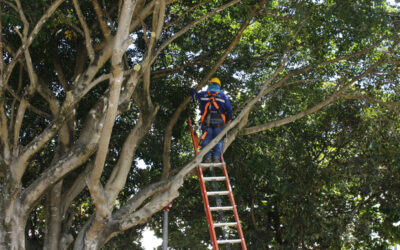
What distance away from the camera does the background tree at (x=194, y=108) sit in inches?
251

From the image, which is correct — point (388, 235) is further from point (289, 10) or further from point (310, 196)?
point (289, 10)

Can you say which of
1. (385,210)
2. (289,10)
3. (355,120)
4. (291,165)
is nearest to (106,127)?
(289,10)

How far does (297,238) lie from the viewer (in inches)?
398

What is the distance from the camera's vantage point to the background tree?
6.38 metres

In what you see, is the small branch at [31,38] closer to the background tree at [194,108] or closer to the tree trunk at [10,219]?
the background tree at [194,108]

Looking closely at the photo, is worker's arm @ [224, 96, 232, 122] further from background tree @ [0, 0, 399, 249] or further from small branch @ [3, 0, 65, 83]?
small branch @ [3, 0, 65, 83]

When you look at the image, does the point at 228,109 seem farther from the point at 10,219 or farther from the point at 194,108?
the point at 10,219

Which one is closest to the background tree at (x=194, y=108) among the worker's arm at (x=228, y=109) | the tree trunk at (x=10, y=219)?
the tree trunk at (x=10, y=219)

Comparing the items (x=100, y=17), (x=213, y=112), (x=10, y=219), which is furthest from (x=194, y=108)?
(x=10, y=219)

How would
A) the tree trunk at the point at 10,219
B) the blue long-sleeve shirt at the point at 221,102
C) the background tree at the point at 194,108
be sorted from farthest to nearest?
1. the blue long-sleeve shirt at the point at 221,102
2. the background tree at the point at 194,108
3. the tree trunk at the point at 10,219

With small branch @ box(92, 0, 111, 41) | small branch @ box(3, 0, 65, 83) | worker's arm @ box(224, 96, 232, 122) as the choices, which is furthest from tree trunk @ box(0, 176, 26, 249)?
worker's arm @ box(224, 96, 232, 122)

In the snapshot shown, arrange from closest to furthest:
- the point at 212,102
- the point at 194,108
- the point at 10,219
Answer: the point at 10,219 < the point at 212,102 < the point at 194,108

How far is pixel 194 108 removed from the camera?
9.23 meters

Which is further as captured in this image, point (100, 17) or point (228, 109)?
point (228, 109)
